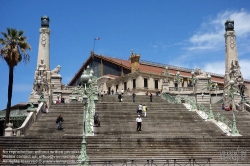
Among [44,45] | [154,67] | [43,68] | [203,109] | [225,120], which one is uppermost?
[154,67]

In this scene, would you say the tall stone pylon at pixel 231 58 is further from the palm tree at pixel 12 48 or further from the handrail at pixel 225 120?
the palm tree at pixel 12 48

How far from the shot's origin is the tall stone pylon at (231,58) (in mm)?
42812

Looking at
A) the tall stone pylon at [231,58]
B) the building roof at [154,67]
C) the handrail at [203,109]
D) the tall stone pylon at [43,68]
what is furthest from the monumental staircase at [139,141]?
the building roof at [154,67]

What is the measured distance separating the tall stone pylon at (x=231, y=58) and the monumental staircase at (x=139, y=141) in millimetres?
11478

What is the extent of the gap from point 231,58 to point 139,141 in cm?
2484

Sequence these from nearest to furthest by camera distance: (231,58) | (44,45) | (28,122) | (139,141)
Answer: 1. (139,141)
2. (28,122)
3. (231,58)
4. (44,45)

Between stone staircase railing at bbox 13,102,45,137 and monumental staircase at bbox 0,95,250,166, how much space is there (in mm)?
375

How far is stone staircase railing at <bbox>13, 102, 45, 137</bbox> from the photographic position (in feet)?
85.9

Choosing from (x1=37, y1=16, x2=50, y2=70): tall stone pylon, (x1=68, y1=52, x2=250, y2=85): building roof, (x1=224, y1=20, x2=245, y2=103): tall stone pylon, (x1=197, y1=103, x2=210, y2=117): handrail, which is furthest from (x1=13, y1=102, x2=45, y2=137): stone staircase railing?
(x1=68, y1=52, x2=250, y2=85): building roof

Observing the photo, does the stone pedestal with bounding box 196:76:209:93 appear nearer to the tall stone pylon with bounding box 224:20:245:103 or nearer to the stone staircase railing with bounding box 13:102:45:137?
the tall stone pylon with bounding box 224:20:245:103

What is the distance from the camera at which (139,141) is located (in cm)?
2411

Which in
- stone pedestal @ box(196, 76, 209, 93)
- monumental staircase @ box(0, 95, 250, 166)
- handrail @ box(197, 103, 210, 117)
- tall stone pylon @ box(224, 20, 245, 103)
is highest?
tall stone pylon @ box(224, 20, 245, 103)

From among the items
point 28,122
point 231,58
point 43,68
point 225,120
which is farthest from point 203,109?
point 43,68

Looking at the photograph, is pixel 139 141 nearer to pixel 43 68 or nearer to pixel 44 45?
pixel 43 68
